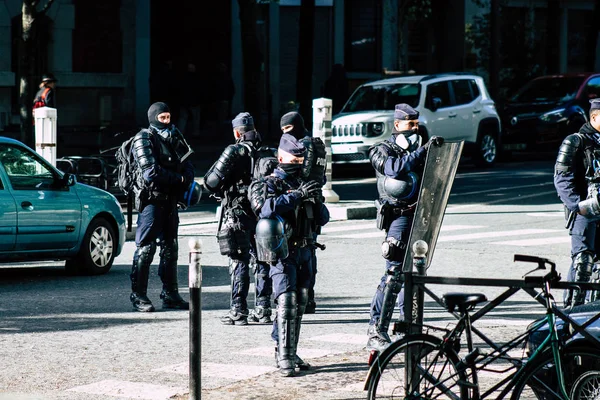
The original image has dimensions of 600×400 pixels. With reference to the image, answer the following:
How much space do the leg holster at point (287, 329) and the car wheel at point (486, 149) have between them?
18520 mm

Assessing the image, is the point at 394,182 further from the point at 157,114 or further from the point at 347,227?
the point at 347,227

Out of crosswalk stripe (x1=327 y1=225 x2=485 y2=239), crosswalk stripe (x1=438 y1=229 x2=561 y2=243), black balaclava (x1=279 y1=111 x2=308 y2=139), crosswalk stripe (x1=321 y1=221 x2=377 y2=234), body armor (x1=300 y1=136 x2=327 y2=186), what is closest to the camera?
body armor (x1=300 y1=136 x2=327 y2=186)

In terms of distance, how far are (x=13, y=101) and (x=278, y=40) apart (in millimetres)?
9307

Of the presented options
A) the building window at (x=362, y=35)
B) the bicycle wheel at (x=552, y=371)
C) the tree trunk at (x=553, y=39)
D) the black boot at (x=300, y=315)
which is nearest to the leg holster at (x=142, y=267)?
the black boot at (x=300, y=315)

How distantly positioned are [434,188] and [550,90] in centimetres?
2099

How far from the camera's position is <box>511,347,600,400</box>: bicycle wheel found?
19.9 feet

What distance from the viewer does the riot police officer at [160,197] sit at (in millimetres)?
10805

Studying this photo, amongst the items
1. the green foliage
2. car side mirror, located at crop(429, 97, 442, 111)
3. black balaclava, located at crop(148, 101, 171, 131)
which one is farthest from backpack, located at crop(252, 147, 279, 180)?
the green foliage

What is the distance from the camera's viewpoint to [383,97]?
25.5m

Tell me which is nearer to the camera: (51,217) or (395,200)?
(395,200)

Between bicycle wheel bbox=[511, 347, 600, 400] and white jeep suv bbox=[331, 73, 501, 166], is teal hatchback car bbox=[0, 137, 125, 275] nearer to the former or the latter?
bicycle wheel bbox=[511, 347, 600, 400]

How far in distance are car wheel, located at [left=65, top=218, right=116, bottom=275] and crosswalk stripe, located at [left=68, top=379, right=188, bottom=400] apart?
5194 millimetres

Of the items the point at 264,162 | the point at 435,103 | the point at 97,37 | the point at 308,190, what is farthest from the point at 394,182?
the point at 97,37

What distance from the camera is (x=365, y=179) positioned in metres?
24.5
